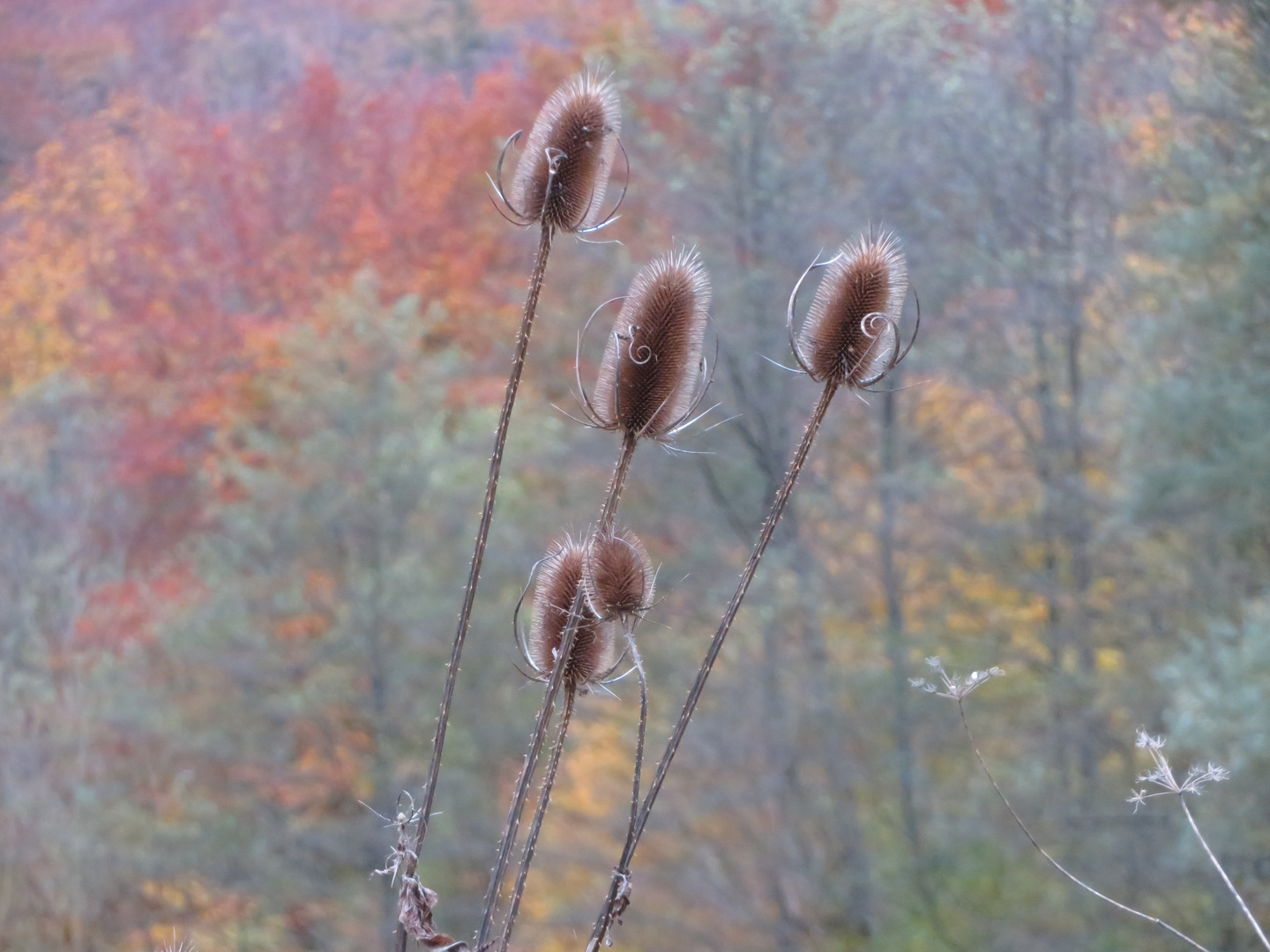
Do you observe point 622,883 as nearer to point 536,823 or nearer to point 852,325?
point 536,823

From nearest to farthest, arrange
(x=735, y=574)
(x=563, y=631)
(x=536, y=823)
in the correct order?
(x=536, y=823) → (x=563, y=631) → (x=735, y=574)

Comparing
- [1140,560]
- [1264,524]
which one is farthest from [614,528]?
[1140,560]

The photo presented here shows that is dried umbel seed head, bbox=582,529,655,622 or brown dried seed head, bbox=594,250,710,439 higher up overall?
brown dried seed head, bbox=594,250,710,439

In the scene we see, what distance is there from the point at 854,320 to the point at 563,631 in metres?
0.31

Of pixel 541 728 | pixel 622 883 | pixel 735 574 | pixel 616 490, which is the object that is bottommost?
pixel 735 574

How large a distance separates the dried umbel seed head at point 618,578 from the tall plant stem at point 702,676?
0.23 feet

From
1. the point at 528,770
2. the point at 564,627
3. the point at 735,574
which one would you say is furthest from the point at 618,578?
the point at 735,574

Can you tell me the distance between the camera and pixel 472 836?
884 centimetres

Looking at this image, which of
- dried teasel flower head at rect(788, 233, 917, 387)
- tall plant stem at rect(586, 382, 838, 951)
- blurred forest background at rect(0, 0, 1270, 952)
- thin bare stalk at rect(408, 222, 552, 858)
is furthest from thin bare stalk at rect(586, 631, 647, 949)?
blurred forest background at rect(0, 0, 1270, 952)

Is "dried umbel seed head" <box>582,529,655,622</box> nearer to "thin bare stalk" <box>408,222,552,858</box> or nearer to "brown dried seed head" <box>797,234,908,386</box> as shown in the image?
"thin bare stalk" <box>408,222,552,858</box>

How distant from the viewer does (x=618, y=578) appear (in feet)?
3.31

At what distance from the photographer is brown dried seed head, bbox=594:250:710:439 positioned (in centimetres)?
103

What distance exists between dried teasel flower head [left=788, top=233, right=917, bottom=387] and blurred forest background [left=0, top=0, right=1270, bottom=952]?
6.55m

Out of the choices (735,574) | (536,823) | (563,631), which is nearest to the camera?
(536,823)
